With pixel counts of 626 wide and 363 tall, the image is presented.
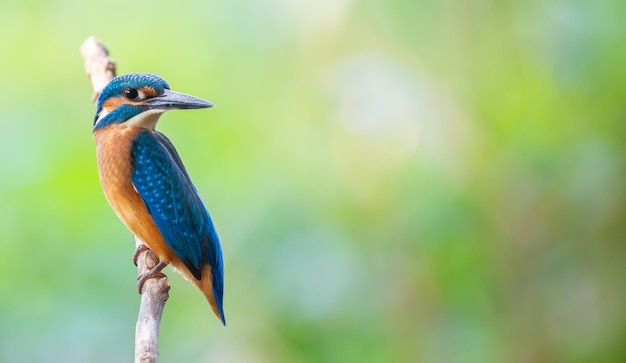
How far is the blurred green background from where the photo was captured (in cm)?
285

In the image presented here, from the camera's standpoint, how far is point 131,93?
1.73m

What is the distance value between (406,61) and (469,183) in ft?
1.54

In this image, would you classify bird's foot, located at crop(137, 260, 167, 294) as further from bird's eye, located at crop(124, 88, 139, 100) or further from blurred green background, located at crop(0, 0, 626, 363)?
blurred green background, located at crop(0, 0, 626, 363)

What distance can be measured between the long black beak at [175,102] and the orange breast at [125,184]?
124 mm

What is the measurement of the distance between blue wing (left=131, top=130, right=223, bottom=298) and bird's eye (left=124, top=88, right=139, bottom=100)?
92 millimetres

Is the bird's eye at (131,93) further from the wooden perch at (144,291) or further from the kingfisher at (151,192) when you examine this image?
the wooden perch at (144,291)

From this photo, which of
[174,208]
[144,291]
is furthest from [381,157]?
[144,291]

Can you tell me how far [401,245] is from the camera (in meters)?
2.96

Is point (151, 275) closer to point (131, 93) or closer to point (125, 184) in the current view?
point (125, 184)

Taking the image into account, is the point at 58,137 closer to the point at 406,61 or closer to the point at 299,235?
the point at 299,235

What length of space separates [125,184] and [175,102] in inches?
10.4

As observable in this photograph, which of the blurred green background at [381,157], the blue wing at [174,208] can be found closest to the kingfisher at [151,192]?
the blue wing at [174,208]

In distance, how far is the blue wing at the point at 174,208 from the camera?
5.79 feet

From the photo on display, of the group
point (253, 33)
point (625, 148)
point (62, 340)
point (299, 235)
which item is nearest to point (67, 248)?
point (62, 340)
